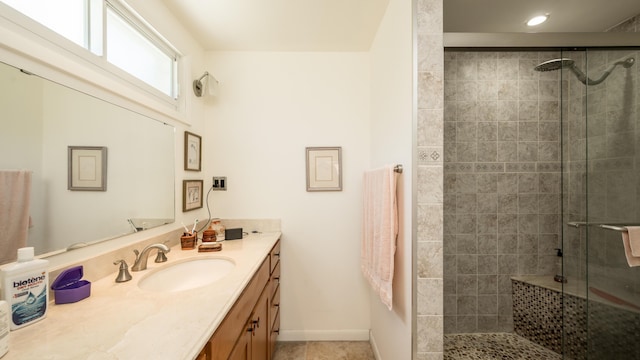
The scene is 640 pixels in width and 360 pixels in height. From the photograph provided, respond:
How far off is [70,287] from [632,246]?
8.68ft

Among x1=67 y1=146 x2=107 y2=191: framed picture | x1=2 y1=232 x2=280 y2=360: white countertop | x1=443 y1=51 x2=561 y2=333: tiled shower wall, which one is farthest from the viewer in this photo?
x1=443 y1=51 x2=561 y2=333: tiled shower wall

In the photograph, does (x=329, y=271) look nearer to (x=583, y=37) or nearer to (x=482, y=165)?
(x=482, y=165)

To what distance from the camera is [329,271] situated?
2074 mm

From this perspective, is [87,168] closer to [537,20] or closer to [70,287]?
[70,287]

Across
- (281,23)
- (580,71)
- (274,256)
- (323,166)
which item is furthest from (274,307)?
(580,71)

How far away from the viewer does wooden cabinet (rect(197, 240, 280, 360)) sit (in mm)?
805

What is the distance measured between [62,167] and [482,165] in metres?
2.71

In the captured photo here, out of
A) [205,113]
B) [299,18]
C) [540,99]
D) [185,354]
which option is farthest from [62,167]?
[540,99]

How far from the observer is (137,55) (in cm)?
142

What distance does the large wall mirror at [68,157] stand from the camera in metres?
0.79

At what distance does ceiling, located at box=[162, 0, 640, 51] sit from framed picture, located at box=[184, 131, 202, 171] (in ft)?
2.64

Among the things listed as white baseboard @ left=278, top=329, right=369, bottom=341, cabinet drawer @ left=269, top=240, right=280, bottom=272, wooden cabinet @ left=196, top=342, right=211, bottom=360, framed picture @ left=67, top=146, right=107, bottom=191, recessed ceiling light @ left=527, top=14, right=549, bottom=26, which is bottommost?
white baseboard @ left=278, top=329, right=369, bottom=341

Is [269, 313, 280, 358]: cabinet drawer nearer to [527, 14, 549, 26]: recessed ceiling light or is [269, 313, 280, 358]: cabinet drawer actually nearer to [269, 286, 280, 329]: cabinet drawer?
[269, 286, 280, 329]: cabinet drawer

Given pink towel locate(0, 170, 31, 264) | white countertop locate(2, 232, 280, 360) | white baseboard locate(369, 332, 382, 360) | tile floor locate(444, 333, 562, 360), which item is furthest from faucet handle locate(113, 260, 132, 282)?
tile floor locate(444, 333, 562, 360)
